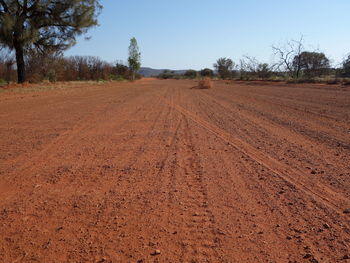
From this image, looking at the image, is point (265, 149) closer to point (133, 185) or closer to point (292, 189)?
point (292, 189)

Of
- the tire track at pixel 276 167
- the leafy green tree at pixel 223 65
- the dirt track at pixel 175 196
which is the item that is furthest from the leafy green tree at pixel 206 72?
the dirt track at pixel 175 196

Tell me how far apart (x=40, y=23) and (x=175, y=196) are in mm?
26718

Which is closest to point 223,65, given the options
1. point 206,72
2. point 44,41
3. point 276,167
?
point 206,72

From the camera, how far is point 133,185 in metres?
4.50

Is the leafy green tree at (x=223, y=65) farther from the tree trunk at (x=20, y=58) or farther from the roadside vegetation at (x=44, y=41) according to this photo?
the tree trunk at (x=20, y=58)

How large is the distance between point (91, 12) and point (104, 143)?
25.0 metres

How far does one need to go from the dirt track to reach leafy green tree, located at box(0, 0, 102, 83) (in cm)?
2018

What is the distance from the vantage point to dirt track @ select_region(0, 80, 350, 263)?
9.84 feet

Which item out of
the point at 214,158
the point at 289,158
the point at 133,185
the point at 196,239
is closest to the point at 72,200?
the point at 133,185

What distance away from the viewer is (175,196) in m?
4.11

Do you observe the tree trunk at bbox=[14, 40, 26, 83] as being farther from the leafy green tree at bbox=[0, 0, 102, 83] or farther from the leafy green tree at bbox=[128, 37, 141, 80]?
the leafy green tree at bbox=[128, 37, 141, 80]

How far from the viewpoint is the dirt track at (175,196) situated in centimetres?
300

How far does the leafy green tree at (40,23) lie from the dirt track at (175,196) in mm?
20184

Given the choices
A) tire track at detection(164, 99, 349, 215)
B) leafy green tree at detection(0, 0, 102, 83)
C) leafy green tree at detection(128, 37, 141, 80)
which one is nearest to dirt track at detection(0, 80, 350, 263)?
tire track at detection(164, 99, 349, 215)
